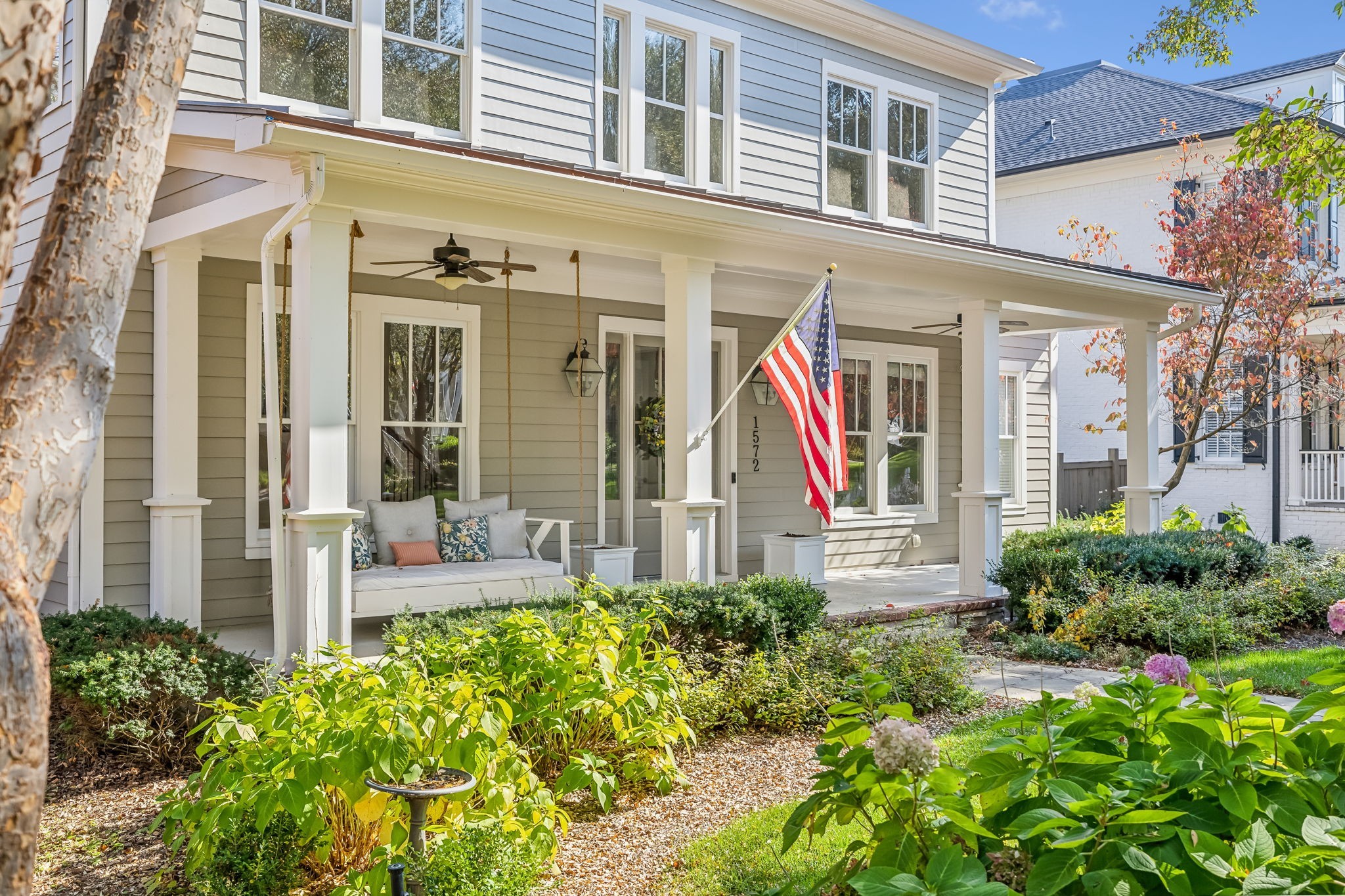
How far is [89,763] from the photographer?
223 inches

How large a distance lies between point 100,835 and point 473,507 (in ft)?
14.8

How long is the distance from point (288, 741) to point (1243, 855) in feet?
9.71

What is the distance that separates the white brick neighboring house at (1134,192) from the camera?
1656 cm

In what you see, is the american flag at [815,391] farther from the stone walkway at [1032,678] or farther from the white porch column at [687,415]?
the stone walkway at [1032,678]

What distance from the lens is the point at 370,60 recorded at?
8.25m

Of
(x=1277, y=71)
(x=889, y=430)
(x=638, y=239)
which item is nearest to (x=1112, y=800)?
(x=638, y=239)

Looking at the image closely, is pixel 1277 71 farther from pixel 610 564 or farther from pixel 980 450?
pixel 610 564

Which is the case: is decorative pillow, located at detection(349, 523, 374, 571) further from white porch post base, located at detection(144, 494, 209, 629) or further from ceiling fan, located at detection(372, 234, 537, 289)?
ceiling fan, located at detection(372, 234, 537, 289)

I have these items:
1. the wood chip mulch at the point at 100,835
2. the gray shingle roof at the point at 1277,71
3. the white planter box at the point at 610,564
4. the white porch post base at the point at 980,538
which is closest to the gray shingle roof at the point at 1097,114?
the gray shingle roof at the point at 1277,71

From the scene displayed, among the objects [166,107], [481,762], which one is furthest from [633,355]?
[166,107]

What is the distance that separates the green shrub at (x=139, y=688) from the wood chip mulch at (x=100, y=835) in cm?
18

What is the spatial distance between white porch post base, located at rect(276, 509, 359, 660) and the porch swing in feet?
2.07

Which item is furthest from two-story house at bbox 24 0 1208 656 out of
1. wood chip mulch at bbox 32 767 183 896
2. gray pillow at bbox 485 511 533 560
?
wood chip mulch at bbox 32 767 183 896

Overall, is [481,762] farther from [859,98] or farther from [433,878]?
[859,98]
